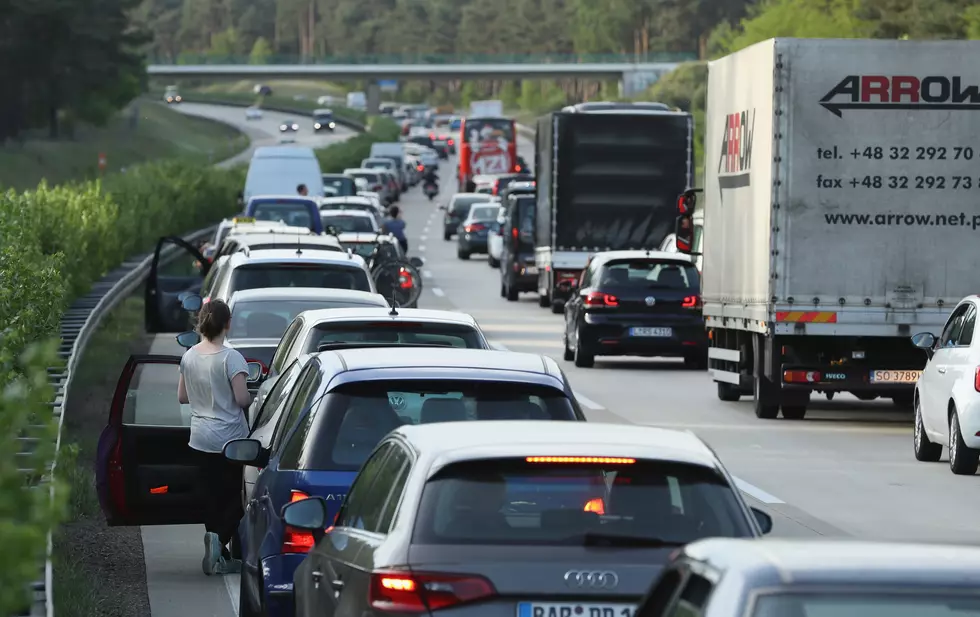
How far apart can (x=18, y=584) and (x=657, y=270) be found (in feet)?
79.4

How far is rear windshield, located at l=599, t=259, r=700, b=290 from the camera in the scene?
27797 millimetres

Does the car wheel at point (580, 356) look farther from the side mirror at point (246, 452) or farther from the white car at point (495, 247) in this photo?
the white car at point (495, 247)

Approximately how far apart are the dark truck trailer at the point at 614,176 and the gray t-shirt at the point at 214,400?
922 inches

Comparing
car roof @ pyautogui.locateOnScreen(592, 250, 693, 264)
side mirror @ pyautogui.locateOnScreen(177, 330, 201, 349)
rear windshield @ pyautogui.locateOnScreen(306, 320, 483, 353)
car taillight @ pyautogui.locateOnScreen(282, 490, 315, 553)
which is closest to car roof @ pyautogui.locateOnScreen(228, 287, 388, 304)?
side mirror @ pyautogui.locateOnScreen(177, 330, 201, 349)

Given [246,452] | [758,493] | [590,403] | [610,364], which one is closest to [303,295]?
[758,493]

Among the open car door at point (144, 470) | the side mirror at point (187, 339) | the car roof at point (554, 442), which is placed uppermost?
the car roof at point (554, 442)

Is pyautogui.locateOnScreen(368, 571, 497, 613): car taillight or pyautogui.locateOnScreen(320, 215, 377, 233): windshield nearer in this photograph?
pyautogui.locateOnScreen(368, 571, 497, 613): car taillight

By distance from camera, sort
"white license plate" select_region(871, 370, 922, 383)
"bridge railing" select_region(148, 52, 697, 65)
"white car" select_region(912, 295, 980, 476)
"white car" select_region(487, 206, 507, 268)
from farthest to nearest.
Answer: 1. "bridge railing" select_region(148, 52, 697, 65)
2. "white car" select_region(487, 206, 507, 268)
3. "white license plate" select_region(871, 370, 922, 383)
4. "white car" select_region(912, 295, 980, 476)

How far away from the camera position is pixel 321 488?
27.9ft

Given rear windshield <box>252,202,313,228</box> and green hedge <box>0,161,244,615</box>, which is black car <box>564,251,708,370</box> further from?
rear windshield <box>252,202,313,228</box>

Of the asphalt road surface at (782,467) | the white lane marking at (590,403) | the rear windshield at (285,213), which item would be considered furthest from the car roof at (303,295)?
the rear windshield at (285,213)

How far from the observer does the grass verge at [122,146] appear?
9550 centimetres

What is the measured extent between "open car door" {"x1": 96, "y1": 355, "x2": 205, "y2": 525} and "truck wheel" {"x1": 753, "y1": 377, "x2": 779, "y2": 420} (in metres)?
9.84

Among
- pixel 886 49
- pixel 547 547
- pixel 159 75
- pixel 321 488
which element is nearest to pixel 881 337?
pixel 886 49
